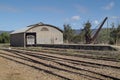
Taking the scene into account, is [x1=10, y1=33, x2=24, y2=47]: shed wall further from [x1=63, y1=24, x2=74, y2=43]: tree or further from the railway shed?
[x1=63, y1=24, x2=74, y2=43]: tree

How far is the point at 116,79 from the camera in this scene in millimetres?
11078

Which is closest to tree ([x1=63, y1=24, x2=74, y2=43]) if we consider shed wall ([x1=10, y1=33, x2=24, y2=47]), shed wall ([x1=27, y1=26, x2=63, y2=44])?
shed wall ([x1=27, y1=26, x2=63, y2=44])

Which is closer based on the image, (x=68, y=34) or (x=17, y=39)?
(x=17, y=39)

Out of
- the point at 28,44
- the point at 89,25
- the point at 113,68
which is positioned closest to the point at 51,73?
the point at 113,68

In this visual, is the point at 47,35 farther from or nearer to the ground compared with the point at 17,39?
farther from the ground

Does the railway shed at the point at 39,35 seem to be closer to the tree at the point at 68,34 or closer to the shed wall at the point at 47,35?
the shed wall at the point at 47,35

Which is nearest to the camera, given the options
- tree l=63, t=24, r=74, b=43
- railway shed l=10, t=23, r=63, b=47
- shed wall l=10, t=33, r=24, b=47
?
railway shed l=10, t=23, r=63, b=47

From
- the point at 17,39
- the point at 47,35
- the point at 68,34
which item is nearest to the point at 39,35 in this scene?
A: the point at 47,35

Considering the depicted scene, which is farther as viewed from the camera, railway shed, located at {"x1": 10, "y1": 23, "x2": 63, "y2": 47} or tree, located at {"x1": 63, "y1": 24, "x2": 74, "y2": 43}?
tree, located at {"x1": 63, "y1": 24, "x2": 74, "y2": 43}

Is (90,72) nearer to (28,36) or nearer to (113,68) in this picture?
(113,68)

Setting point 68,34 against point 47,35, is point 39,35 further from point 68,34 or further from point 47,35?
point 68,34

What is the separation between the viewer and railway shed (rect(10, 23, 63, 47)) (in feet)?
182

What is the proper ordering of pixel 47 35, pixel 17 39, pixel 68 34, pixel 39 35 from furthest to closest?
pixel 68 34
pixel 17 39
pixel 47 35
pixel 39 35

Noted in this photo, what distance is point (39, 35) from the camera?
5666 centimetres
